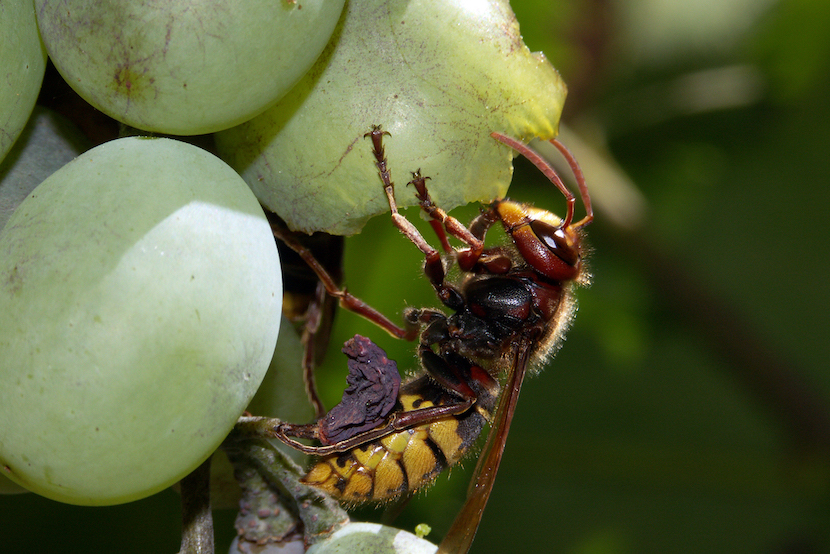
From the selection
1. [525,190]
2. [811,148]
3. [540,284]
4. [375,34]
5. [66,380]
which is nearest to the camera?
[66,380]

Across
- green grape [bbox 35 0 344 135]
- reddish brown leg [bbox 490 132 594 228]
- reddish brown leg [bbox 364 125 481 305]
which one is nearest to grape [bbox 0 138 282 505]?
green grape [bbox 35 0 344 135]

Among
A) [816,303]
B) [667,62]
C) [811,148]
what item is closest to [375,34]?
[667,62]

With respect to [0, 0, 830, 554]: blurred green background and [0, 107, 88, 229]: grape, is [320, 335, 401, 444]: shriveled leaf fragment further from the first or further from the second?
[0, 0, 830, 554]: blurred green background

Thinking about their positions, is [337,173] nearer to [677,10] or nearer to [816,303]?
[677,10]

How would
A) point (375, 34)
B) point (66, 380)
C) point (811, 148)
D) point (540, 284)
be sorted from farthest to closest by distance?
point (811, 148) → point (540, 284) → point (375, 34) → point (66, 380)

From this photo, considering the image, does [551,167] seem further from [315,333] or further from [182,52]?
[182,52]

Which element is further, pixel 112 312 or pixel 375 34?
pixel 375 34
